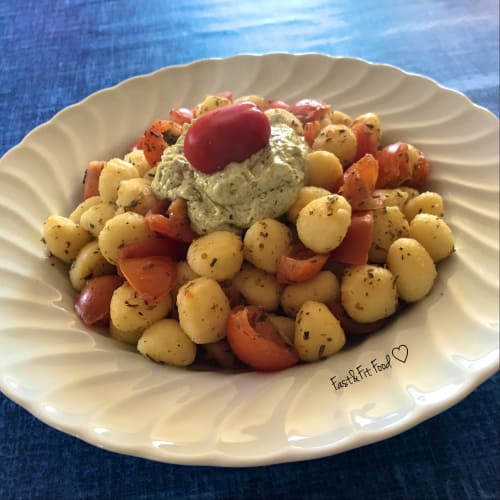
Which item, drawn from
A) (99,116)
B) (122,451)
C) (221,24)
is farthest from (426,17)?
(122,451)

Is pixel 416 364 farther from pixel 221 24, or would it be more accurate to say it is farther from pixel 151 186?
pixel 221 24

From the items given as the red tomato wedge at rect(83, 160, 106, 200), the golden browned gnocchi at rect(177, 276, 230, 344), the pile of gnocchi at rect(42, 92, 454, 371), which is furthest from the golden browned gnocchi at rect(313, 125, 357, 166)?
the red tomato wedge at rect(83, 160, 106, 200)

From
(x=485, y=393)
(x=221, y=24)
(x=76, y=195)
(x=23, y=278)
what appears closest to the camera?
(x=485, y=393)

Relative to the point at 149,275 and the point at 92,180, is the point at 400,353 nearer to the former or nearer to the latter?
the point at 149,275

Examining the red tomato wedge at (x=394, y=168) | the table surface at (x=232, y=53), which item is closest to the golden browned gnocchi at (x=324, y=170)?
the red tomato wedge at (x=394, y=168)

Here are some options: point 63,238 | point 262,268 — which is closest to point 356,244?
point 262,268

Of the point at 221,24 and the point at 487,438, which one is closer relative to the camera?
the point at 487,438

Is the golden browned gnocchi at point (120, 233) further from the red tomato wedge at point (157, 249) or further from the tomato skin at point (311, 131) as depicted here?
the tomato skin at point (311, 131)
